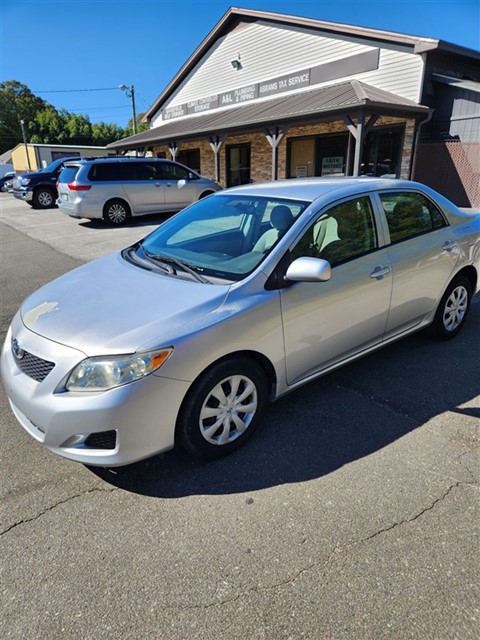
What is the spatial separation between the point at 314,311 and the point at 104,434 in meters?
1.51

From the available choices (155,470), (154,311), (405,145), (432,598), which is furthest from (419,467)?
(405,145)

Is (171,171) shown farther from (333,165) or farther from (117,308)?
(117,308)

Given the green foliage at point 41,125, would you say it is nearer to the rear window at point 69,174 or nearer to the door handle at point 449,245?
the rear window at point 69,174

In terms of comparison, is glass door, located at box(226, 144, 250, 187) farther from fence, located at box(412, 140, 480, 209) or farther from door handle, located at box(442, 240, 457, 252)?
door handle, located at box(442, 240, 457, 252)

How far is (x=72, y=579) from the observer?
80.4 inches

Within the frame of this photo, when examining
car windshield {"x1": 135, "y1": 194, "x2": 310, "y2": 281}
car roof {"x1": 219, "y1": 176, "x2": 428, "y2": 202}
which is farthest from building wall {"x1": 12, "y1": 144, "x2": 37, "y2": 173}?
car roof {"x1": 219, "y1": 176, "x2": 428, "y2": 202}

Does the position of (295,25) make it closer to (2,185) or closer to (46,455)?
(46,455)

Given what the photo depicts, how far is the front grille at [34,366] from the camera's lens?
8.09 feet

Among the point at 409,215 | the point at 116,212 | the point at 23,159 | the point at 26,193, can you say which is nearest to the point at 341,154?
the point at 116,212

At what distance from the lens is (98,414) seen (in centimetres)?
229

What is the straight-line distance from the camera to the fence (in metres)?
12.3

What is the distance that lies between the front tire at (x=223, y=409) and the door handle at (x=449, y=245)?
2.24 m

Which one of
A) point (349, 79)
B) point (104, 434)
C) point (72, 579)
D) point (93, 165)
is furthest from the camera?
point (349, 79)

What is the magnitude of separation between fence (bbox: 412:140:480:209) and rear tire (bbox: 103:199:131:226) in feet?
27.7
